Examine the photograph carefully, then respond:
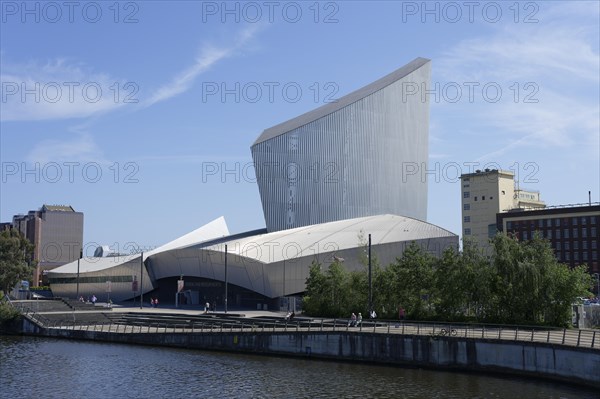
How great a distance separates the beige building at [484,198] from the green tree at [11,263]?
77.8 meters

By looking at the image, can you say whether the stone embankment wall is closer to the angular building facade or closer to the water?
the water

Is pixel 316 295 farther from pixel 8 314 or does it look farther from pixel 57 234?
pixel 57 234

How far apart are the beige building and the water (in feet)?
303

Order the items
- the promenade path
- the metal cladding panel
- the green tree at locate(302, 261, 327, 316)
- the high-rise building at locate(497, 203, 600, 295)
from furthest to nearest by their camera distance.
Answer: the high-rise building at locate(497, 203, 600, 295) → the metal cladding panel → the green tree at locate(302, 261, 327, 316) → the promenade path

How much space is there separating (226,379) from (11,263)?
160 feet

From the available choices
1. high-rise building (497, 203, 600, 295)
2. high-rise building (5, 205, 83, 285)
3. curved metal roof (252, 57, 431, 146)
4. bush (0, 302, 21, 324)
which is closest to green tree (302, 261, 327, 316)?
bush (0, 302, 21, 324)

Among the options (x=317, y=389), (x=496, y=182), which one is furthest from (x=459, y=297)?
(x=496, y=182)

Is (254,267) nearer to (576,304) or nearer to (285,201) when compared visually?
(285,201)

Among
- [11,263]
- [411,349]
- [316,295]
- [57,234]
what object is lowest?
[411,349]

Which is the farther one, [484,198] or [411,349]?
[484,198]

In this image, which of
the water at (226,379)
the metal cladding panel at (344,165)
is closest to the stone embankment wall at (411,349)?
the water at (226,379)

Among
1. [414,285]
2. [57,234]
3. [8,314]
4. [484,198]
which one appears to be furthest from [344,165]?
[57,234]

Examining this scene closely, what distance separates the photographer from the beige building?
412 ft

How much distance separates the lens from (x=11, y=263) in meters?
73.4
